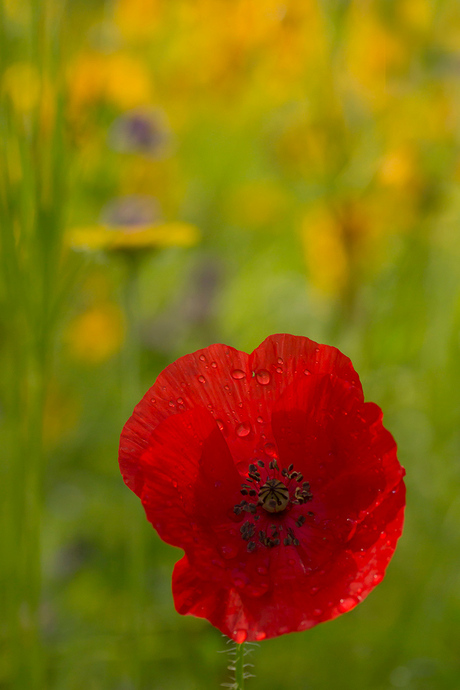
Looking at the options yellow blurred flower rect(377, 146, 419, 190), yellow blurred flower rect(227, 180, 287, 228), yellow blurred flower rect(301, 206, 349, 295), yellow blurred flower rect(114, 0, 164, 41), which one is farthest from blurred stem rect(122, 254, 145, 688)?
yellow blurred flower rect(114, 0, 164, 41)

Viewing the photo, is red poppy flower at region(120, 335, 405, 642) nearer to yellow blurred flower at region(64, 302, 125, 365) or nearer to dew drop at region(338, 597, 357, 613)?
dew drop at region(338, 597, 357, 613)

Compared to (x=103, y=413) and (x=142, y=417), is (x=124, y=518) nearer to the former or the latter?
(x=103, y=413)

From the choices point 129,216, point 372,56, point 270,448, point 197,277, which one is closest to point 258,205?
point 197,277

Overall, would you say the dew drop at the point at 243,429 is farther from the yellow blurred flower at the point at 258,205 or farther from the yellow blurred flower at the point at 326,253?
the yellow blurred flower at the point at 258,205

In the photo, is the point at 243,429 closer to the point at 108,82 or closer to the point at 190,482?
the point at 190,482

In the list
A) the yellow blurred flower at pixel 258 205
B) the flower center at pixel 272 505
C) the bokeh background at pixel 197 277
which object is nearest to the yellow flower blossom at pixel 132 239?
the bokeh background at pixel 197 277

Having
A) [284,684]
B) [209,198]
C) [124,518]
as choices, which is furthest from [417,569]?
[209,198]

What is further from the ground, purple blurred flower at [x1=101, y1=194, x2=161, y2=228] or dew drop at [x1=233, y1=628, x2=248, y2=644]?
purple blurred flower at [x1=101, y1=194, x2=161, y2=228]
